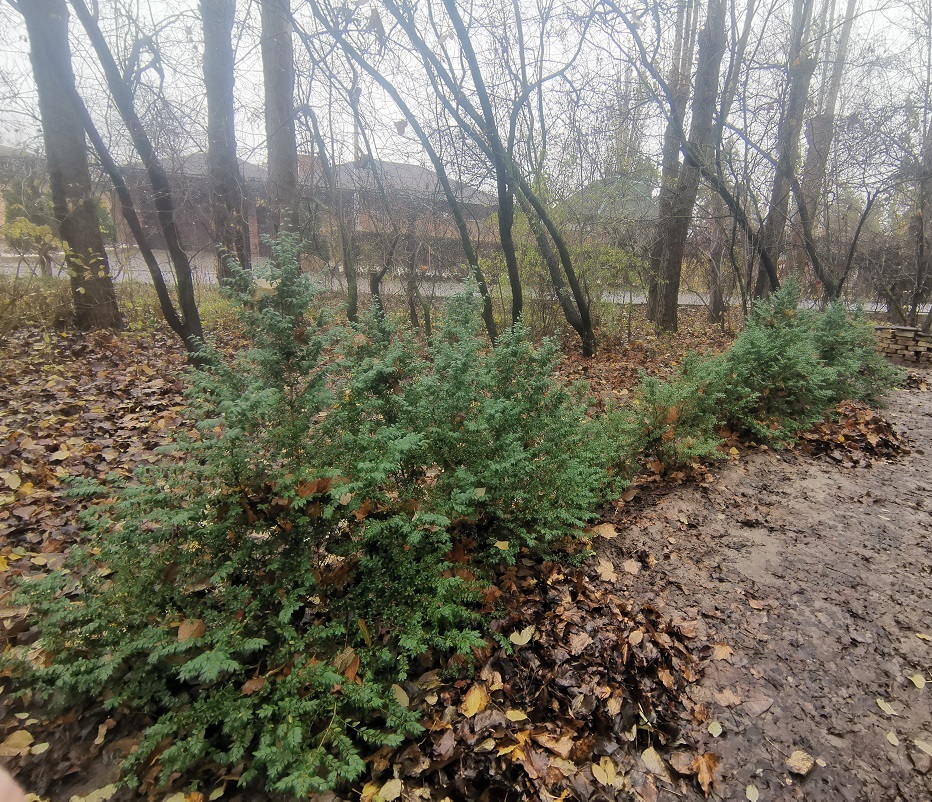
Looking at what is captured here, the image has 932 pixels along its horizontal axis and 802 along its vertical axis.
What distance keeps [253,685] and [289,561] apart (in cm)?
55

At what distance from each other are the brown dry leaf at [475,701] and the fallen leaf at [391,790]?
378 mm

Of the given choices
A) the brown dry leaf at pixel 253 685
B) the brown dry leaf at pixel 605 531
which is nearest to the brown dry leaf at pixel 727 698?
the brown dry leaf at pixel 605 531

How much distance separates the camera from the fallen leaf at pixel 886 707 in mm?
2051

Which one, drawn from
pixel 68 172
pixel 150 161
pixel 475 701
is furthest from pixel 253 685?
pixel 68 172

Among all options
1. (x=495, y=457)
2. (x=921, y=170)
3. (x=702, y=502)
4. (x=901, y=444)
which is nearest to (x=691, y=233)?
(x=921, y=170)

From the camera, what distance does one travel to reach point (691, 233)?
13.0 metres

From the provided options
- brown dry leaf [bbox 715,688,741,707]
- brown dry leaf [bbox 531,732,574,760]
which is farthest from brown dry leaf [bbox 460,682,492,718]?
brown dry leaf [bbox 715,688,741,707]

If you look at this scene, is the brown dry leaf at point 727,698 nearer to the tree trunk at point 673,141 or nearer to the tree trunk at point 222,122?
the tree trunk at point 673,141

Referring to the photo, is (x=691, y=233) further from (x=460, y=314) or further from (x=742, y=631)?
(x=742, y=631)

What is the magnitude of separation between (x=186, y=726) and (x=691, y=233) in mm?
14265

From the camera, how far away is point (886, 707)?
208 centimetres

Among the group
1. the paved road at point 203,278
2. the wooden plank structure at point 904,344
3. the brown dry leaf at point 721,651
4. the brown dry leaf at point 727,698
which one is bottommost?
the brown dry leaf at point 727,698

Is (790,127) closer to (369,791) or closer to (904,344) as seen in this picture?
(904,344)

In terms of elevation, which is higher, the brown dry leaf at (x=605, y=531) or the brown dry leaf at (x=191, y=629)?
the brown dry leaf at (x=191, y=629)
